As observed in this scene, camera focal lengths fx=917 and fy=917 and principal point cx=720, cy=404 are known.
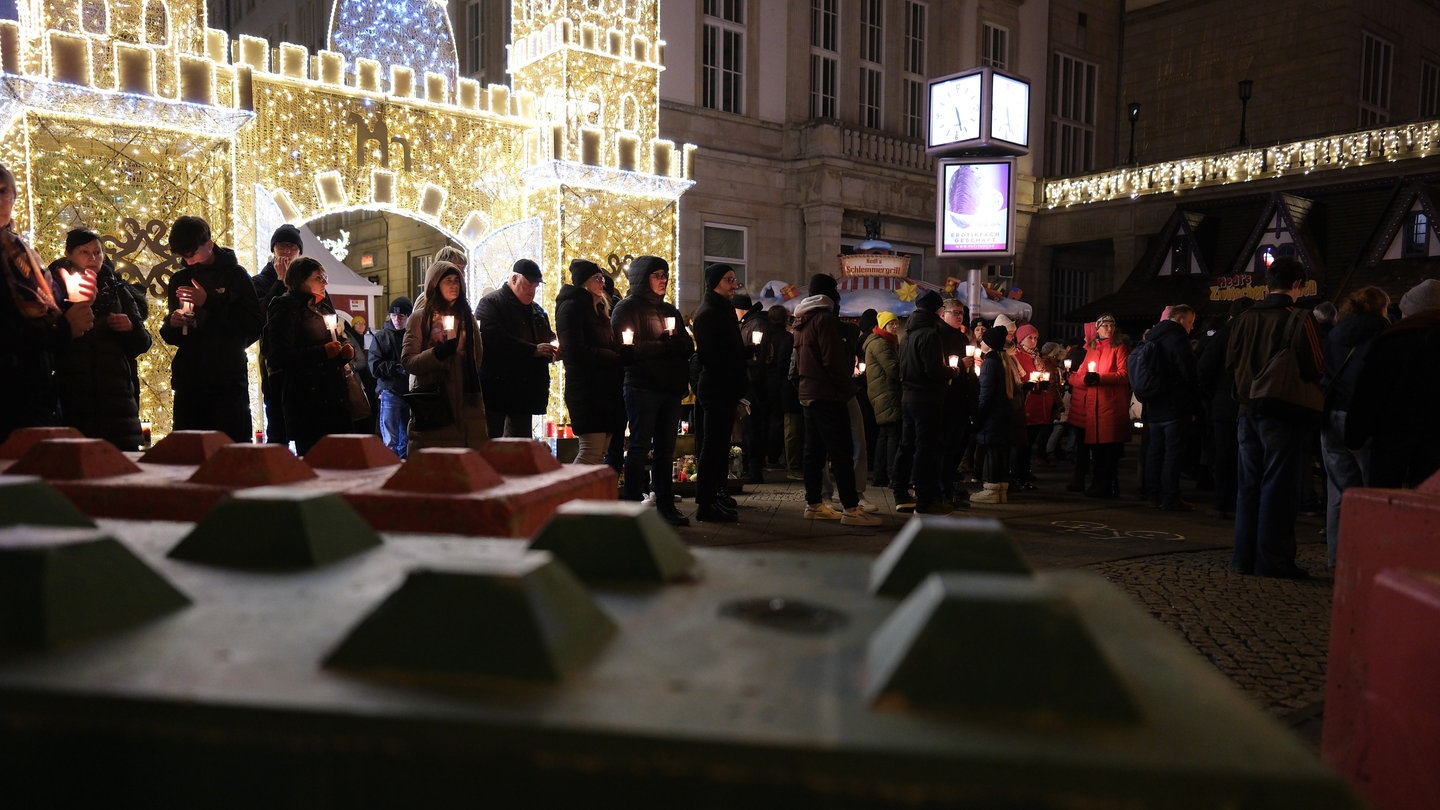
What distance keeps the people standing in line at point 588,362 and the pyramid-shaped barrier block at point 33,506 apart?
4778 millimetres

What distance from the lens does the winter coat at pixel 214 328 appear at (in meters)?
4.80

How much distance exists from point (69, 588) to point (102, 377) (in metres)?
4.72

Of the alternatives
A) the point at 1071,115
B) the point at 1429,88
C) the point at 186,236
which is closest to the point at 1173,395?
the point at 186,236

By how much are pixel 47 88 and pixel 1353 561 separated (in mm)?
8583

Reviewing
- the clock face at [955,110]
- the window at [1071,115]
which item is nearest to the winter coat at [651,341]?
the clock face at [955,110]

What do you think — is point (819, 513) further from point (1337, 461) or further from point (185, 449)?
point (185, 449)

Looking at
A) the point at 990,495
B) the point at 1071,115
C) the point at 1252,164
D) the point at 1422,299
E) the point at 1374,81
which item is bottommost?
the point at 990,495

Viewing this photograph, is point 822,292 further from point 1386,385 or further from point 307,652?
point 307,652

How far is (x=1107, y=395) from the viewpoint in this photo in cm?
924

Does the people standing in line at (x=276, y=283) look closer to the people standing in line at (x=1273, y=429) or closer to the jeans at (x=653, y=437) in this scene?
the jeans at (x=653, y=437)

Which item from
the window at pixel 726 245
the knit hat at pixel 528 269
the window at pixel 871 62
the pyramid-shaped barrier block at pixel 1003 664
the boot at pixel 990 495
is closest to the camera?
the pyramid-shaped barrier block at pixel 1003 664

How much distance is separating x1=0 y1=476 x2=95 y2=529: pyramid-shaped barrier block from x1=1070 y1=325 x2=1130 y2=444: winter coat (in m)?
9.16

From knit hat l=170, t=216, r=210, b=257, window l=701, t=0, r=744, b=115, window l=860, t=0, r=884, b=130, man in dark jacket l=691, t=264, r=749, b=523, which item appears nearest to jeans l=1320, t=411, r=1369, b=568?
man in dark jacket l=691, t=264, r=749, b=523

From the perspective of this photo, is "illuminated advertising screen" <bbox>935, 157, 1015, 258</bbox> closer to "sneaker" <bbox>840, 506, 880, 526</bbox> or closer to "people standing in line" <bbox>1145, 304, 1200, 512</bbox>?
"people standing in line" <bbox>1145, 304, 1200, 512</bbox>
